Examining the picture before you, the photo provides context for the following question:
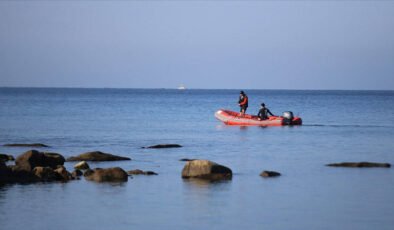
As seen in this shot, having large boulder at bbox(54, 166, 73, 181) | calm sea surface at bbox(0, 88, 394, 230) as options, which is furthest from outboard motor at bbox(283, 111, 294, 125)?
large boulder at bbox(54, 166, 73, 181)

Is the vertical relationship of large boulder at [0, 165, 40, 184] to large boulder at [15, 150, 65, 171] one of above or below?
below

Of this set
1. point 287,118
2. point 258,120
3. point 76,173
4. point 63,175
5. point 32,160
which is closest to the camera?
point 63,175

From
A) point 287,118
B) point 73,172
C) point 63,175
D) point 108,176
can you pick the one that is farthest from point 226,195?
point 287,118

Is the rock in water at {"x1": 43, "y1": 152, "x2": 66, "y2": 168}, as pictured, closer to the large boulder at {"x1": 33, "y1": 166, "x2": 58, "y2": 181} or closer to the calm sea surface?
the calm sea surface

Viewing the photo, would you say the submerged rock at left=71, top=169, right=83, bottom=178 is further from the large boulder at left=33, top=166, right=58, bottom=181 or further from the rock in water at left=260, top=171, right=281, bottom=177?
the rock in water at left=260, top=171, right=281, bottom=177

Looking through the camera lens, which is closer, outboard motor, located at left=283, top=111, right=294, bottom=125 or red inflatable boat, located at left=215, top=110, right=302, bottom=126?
red inflatable boat, located at left=215, top=110, right=302, bottom=126

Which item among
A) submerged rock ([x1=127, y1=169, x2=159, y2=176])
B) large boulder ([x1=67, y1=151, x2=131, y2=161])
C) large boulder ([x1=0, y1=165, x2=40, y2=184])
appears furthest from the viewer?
large boulder ([x1=67, y1=151, x2=131, y2=161])

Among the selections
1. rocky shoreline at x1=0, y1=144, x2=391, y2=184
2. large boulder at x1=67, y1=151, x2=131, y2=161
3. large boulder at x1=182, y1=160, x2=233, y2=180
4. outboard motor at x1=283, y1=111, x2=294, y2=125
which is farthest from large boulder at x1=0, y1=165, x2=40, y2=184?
outboard motor at x1=283, y1=111, x2=294, y2=125

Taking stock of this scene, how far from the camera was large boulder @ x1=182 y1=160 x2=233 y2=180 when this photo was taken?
25516 millimetres

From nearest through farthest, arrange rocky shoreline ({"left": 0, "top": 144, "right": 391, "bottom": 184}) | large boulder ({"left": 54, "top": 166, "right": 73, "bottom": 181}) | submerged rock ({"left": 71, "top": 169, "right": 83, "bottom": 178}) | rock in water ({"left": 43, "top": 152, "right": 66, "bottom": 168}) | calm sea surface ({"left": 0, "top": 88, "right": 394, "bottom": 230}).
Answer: calm sea surface ({"left": 0, "top": 88, "right": 394, "bottom": 230}) < rocky shoreline ({"left": 0, "top": 144, "right": 391, "bottom": 184}) < large boulder ({"left": 54, "top": 166, "right": 73, "bottom": 181}) < submerged rock ({"left": 71, "top": 169, "right": 83, "bottom": 178}) < rock in water ({"left": 43, "top": 152, "right": 66, "bottom": 168})

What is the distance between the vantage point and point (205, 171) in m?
25.5

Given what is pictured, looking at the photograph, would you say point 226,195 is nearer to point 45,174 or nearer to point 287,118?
point 45,174

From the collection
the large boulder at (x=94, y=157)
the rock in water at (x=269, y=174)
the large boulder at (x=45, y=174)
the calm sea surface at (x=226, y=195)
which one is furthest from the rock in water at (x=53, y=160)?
the rock in water at (x=269, y=174)

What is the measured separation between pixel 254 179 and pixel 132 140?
57.8 feet
